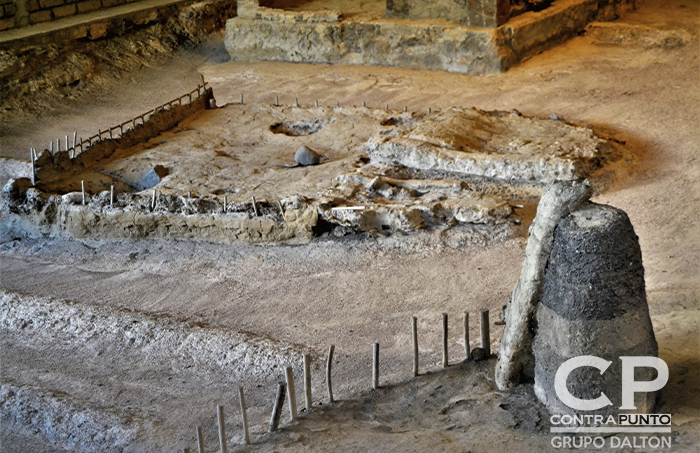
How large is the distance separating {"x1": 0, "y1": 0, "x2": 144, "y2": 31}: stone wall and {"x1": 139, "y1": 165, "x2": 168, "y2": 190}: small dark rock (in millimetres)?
5094

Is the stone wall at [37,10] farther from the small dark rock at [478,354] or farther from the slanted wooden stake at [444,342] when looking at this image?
the small dark rock at [478,354]

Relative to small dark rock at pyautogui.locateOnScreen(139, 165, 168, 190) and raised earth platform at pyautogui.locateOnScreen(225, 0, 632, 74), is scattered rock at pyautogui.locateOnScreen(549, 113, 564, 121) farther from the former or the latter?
small dark rock at pyautogui.locateOnScreen(139, 165, 168, 190)

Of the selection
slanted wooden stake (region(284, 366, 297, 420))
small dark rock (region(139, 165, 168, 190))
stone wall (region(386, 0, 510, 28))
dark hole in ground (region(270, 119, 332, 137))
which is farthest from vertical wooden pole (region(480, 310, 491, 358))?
stone wall (region(386, 0, 510, 28))

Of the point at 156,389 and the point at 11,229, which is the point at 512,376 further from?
the point at 11,229

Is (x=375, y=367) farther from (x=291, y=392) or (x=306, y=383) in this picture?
(x=291, y=392)

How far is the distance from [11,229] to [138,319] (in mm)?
2640

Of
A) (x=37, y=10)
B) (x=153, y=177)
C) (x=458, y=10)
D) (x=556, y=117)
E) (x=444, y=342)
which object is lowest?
(x=444, y=342)

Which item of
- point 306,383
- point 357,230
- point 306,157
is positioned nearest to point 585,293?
point 306,383

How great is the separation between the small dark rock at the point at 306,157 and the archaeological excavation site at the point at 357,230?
0.03m

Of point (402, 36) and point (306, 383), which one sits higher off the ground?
point (402, 36)

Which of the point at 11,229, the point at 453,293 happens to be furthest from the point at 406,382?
the point at 11,229

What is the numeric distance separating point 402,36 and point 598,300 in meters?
8.10

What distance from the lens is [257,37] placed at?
12.1 meters

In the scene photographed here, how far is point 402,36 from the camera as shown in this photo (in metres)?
11.0
